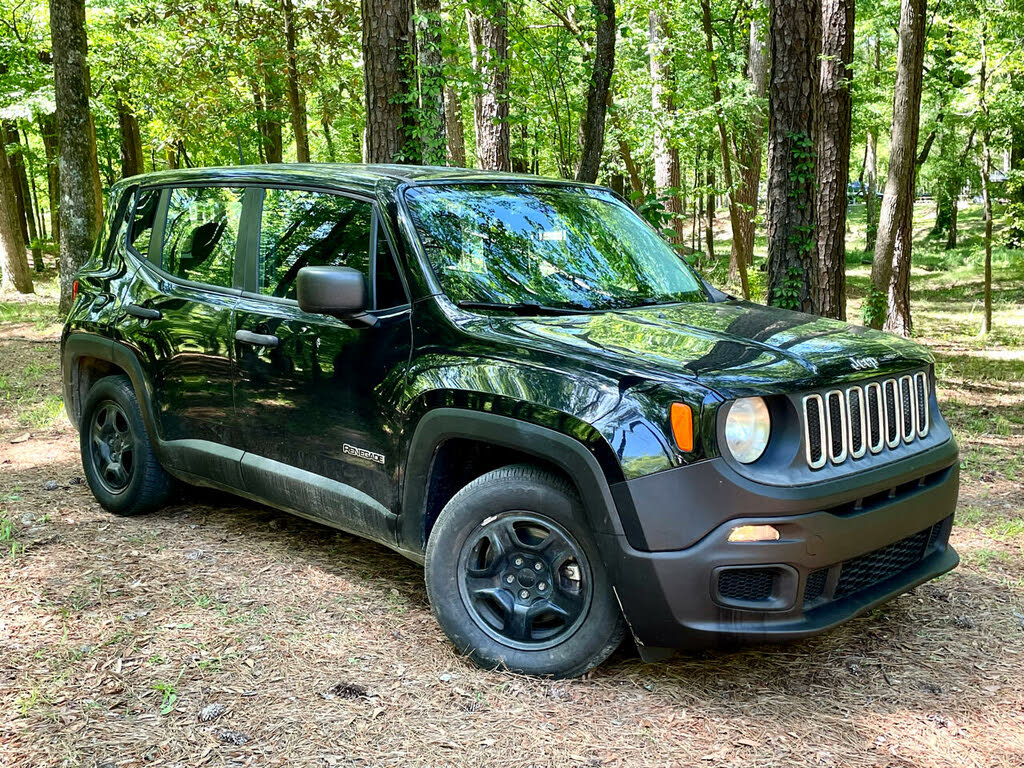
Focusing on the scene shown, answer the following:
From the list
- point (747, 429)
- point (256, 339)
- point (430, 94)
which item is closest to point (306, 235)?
point (256, 339)

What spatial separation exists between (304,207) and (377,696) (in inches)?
88.7

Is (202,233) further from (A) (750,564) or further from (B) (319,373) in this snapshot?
(A) (750,564)

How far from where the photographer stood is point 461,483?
3826 mm

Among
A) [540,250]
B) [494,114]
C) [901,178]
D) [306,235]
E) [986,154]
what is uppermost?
[494,114]

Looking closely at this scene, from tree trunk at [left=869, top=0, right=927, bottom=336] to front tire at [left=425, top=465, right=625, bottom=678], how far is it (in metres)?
9.53

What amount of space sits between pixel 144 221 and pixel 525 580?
3203 millimetres

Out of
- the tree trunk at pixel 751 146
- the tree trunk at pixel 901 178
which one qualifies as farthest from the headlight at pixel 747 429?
→ the tree trunk at pixel 751 146

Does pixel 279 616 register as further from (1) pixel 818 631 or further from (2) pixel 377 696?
(1) pixel 818 631

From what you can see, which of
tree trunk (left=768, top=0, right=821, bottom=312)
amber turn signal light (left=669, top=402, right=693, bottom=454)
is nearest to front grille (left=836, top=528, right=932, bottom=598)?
amber turn signal light (left=669, top=402, right=693, bottom=454)

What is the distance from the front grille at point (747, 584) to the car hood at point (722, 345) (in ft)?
2.02

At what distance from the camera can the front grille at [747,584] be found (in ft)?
10.3

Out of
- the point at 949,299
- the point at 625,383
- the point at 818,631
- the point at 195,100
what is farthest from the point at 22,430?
the point at 949,299

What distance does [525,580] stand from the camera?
354 centimetres

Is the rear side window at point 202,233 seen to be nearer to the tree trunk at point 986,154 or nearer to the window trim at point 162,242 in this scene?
the window trim at point 162,242
